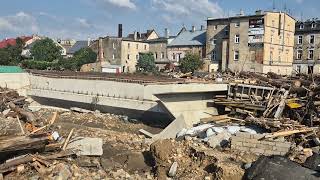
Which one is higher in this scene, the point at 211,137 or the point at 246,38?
the point at 246,38

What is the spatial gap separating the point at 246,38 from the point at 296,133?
124 ft

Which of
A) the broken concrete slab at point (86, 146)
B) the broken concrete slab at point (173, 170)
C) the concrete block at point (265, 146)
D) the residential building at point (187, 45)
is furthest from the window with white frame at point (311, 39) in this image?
the broken concrete slab at point (173, 170)

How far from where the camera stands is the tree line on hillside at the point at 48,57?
58.2 m

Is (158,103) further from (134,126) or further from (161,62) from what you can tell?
(161,62)

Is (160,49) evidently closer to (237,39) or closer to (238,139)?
(237,39)

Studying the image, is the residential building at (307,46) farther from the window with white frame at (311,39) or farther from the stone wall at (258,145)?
the stone wall at (258,145)

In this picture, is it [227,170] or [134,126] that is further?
[134,126]

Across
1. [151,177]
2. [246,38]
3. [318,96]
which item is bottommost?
[151,177]

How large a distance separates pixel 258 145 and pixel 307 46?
4715cm

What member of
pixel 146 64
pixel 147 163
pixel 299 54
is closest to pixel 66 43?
pixel 146 64

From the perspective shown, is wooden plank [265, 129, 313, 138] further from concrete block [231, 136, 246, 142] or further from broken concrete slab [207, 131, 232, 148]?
broken concrete slab [207, 131, 232, 148]

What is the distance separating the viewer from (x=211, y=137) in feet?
54.3

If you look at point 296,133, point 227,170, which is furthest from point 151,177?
point 296,133

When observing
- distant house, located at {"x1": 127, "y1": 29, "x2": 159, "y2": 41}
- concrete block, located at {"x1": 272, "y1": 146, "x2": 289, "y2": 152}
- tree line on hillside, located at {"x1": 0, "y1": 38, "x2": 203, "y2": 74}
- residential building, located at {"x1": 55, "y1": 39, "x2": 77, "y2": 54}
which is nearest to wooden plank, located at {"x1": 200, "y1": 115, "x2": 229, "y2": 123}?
concrete block, located at {"x1": 272, "y1": 146, "x2": 289, "y2": 152}
